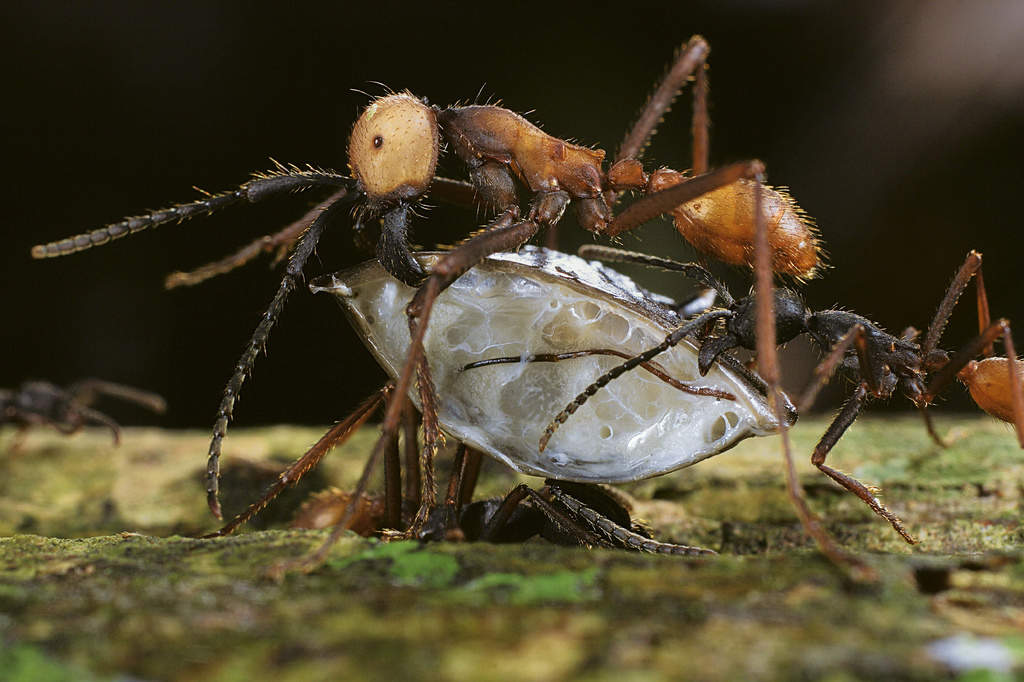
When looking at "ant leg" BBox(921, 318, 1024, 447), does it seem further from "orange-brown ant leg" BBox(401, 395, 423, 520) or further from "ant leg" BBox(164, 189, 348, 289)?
"ant leg" BBox(164, 189, 348, 289)

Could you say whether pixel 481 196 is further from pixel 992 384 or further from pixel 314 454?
pixel 992 384

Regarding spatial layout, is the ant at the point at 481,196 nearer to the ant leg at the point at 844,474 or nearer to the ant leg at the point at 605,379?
the ant leg at the point at 605,379

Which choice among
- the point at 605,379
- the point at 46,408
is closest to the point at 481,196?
the point at 605,379

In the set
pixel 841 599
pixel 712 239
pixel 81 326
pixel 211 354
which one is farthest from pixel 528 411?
pixel 81 326

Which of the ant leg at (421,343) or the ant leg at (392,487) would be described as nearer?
the ant leg at (421,343)

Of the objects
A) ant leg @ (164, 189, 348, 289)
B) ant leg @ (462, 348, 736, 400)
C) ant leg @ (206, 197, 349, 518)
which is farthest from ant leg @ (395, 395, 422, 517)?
ant leg @ (164, 189, 348, 289)

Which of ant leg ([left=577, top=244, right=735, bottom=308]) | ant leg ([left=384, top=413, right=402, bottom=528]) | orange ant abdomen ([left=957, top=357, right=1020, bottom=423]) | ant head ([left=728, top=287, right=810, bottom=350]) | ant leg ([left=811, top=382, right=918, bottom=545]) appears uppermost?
ant leg ([left=577, top=244, right=735, bottom=308])

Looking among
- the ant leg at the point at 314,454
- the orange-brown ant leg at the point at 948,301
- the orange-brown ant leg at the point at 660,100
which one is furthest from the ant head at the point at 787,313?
the ant leg at the point at 314,454
